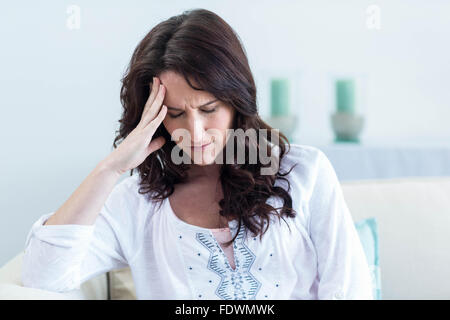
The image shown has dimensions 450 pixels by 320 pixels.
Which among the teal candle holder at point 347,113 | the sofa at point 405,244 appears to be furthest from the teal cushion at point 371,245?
the teal candle holder at point 347,113

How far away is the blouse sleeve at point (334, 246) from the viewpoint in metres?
1.12

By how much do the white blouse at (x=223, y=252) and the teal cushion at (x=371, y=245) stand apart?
0.70ft

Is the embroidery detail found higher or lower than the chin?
lower

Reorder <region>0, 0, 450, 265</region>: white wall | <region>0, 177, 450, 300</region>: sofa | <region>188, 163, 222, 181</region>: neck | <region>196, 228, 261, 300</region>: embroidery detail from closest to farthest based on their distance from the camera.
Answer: <region>196, 228, 261, 300</region>: embroidery detail → <region>188, 163, 222, 181</region>: neck → <region>0, 177, 450, 300</region>: sofa → <region>0, 0, 450, 265</region>: white wall

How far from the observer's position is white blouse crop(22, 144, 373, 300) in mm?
1118

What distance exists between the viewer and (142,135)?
3.67ft

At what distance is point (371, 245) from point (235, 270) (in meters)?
0.42

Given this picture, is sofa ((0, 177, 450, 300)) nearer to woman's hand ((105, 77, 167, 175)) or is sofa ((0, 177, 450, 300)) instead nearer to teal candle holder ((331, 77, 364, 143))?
woman's hand ((105, 77, 167, 175))

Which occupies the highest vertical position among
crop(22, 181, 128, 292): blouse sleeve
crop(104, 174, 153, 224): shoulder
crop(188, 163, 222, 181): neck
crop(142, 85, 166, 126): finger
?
crop(142, 85, 166, 126): finger

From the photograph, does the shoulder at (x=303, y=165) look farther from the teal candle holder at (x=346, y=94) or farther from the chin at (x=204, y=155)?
the teal candle holder at (x=346, y=94)

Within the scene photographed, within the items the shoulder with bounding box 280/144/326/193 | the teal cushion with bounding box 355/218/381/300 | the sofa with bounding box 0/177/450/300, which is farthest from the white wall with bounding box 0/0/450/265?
the shoulder with bounding box 280/144/326/193

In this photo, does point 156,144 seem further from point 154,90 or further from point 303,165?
Answer: point 303,165

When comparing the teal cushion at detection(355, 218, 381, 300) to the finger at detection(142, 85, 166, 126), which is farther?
the teal cushion at detection(355, 218, 381, 300)
